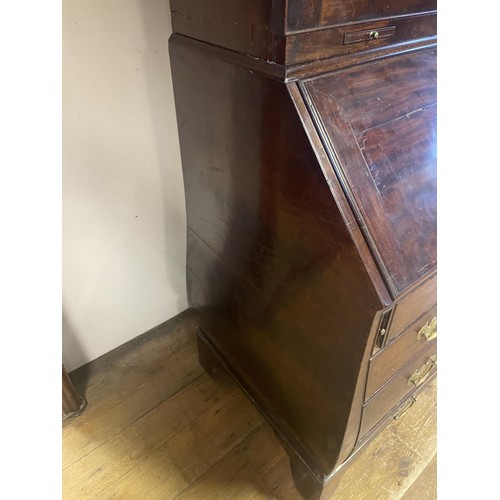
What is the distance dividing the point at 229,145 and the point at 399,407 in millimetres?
722

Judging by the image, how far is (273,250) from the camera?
0.72 metres

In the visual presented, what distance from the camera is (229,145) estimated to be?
0.71 meters

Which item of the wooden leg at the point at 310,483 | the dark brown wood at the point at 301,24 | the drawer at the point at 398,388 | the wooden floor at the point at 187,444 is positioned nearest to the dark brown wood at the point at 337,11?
the dark brown wood at the point at 301,24

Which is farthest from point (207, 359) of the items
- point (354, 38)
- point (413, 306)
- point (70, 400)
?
point (354, 38)

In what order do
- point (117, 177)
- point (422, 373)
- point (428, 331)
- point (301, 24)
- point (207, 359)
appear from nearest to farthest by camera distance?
point (301, 24) → point (428, 331) → point (422, 373) → point (117, 177) → point (207, 359)

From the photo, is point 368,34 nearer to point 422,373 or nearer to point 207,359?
point 422,373

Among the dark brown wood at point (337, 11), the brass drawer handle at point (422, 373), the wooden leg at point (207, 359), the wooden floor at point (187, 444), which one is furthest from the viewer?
the wooden leg at point (207, 359)

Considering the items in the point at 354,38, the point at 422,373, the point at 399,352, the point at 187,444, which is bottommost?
the point at 187,444

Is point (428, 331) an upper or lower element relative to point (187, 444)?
upper

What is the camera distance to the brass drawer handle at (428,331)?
2.46ft

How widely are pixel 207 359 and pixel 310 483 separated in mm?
480

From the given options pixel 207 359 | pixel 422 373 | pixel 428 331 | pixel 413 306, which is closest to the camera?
pixel 413 306

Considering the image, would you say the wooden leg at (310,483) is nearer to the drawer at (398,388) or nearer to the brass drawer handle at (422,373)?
the drawer at (398,388)

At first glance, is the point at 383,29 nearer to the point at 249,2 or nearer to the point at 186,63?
the point at 249,2
